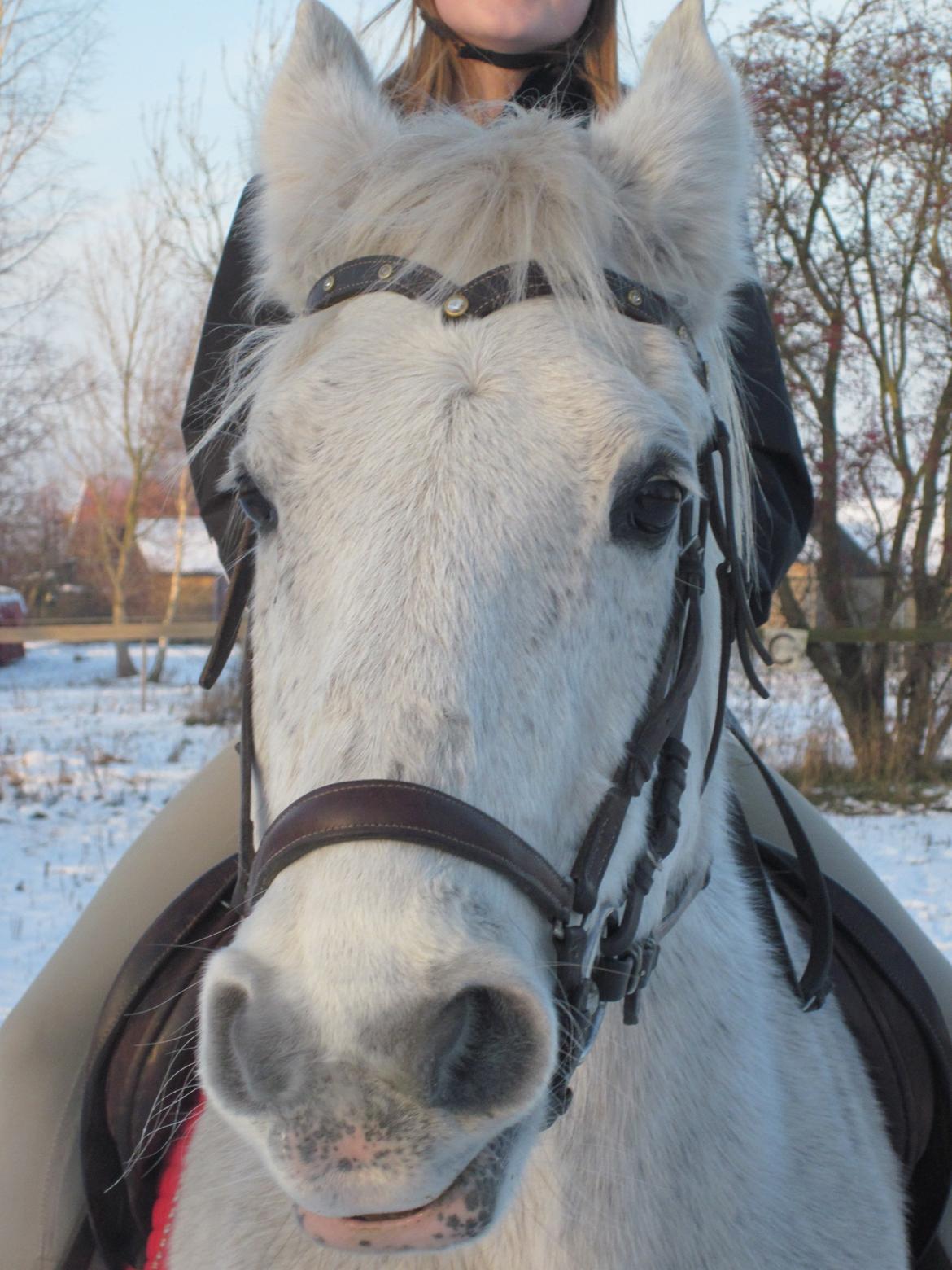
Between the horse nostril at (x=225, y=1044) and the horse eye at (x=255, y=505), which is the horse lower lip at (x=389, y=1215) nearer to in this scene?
the horse nostril at (x=225, y=1044)

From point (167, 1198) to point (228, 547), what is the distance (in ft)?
4.12

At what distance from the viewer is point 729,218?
184cm

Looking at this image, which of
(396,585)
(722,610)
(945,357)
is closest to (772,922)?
(722,610)

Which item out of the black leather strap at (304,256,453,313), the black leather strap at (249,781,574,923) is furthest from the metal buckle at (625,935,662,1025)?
the black leather strap at (304,256,453,313)

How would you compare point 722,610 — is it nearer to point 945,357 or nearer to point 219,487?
point 219,487

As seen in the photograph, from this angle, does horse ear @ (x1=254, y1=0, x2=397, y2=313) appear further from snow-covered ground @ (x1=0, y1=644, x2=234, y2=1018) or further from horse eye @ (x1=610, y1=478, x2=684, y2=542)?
snow-covered ground @ (x1=0, y1=644, x2=234, y2=1018)

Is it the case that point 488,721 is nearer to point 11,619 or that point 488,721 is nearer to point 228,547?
point 228,547

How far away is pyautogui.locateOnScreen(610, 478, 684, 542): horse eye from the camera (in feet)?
4.78

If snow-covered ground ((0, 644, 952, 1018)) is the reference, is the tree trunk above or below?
below

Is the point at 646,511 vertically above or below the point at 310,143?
below

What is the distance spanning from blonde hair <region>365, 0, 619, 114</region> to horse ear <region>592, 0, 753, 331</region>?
53cm

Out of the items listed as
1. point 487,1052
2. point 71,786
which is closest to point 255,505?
point 487,1052

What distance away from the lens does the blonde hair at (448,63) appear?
240 centimetres

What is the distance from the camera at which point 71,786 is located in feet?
Result: 31.2
